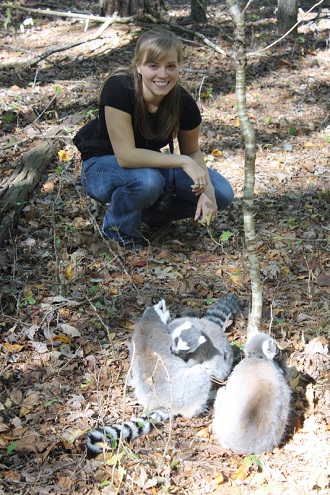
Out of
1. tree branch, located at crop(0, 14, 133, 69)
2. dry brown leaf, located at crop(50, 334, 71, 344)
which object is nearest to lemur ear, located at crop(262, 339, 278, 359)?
dry brown leaf, located at crop(50, 334, 71, 344)

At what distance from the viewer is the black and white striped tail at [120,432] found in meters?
3.27

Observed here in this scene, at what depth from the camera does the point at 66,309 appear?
4.57 m

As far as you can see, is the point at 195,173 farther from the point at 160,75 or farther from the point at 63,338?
the point at 63,338

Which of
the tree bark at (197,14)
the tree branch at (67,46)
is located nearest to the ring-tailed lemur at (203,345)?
the tree branch at (67,46)

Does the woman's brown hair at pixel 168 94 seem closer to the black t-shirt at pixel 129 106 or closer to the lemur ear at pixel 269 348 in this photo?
the black t-shirt at pixel 129 106

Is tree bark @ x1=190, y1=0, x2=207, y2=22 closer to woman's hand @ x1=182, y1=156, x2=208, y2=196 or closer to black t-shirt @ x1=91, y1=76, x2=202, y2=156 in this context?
black t-shirt @ x1=91, y1=76, x2=202, y2=156

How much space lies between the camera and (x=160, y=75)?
4.55 m

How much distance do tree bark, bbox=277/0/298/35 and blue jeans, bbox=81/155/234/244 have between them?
617cm

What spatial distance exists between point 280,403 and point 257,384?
18 centimetres

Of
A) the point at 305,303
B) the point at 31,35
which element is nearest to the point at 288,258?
the point at 305,303

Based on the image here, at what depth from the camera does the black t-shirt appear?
15.3 feet

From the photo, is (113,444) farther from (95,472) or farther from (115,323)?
(115,323)

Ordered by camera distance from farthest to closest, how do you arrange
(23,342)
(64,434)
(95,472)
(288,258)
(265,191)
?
(265,191) → (288,258) → (23,342) → (64,434) → (95,472)

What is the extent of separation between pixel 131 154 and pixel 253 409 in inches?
97.2
